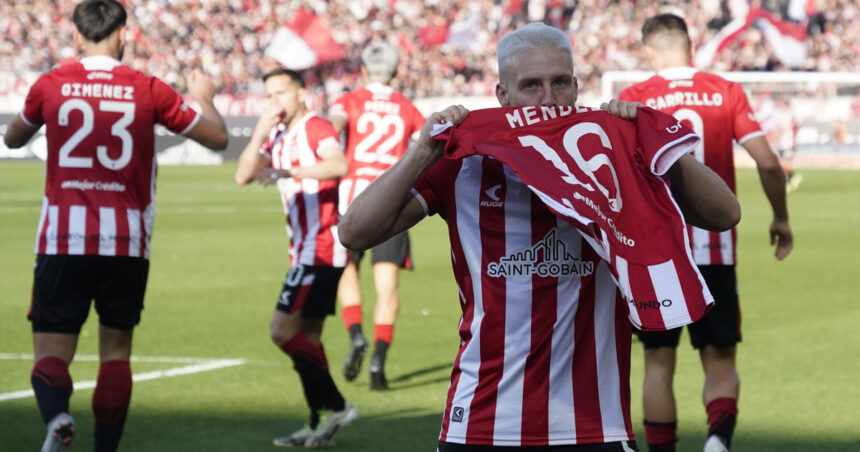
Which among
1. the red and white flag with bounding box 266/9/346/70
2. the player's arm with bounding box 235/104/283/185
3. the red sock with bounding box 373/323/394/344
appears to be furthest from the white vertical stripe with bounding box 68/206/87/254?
the red and white flag with bounding box 266/9/346/70

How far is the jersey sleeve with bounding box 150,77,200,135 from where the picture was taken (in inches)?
221

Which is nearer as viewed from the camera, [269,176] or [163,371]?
[269,176]

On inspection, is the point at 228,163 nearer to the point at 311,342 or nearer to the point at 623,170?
the point at 311,342

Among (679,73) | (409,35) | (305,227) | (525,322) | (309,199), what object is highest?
(409,35)

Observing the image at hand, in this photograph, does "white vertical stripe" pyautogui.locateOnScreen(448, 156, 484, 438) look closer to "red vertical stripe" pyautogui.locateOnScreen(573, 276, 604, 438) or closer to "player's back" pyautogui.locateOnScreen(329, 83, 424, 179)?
"red vertical stripe" pyautogui.locateOnScreen(573, 276, 604, 438)

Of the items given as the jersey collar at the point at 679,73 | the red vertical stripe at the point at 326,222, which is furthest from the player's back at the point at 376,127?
the jersey collar at the point at 679,73

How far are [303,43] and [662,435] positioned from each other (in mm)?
35347

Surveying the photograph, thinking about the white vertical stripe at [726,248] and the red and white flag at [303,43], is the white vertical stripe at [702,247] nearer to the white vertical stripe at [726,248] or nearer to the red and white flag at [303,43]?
the white vertical stripe at [726,248]

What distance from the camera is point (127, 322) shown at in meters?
5.64

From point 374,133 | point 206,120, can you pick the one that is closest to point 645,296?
point 206,120

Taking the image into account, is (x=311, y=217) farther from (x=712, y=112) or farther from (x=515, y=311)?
(x=515, y=311)

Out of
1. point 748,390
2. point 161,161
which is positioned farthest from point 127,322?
point 161,161

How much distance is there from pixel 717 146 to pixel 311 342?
2.32m

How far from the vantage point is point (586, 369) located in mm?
3248
